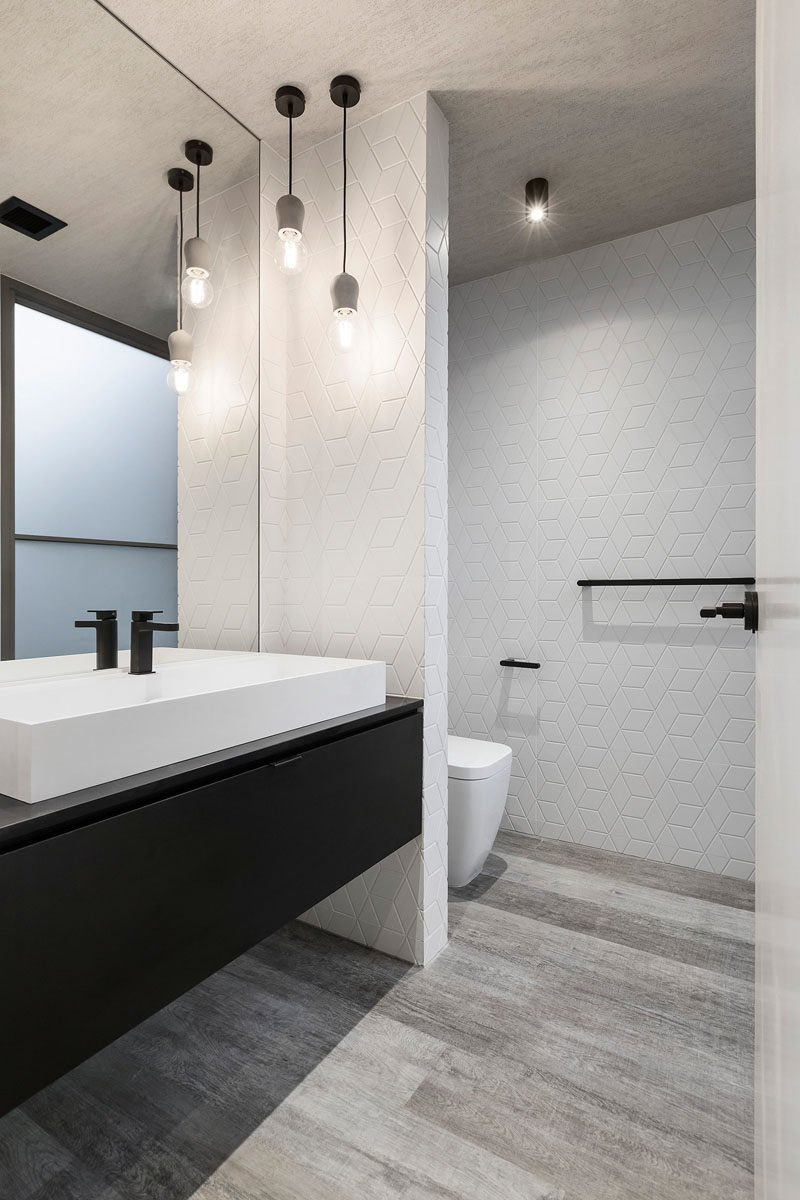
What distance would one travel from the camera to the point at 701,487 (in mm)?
2477

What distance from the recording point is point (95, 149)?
5.14 ft

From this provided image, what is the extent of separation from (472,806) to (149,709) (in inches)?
52.4

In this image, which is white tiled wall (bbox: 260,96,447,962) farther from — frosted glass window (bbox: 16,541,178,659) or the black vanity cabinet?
frosted glass window (bbox: 16,541,178,659)

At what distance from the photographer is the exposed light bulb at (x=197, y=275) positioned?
5.88 feet

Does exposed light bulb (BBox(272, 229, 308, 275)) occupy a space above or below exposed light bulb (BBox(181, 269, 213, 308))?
above

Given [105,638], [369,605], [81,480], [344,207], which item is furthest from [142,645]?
[344,207]

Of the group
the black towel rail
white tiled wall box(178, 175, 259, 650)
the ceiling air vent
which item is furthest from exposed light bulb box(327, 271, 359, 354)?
the black towel rail

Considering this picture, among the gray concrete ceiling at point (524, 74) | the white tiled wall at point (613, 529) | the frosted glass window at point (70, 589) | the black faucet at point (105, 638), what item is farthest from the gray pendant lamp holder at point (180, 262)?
the white tiled wall at point (613, 529)

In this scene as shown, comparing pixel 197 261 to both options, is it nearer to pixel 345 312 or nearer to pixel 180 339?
pixel 180 339

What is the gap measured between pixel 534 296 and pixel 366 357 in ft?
4.05

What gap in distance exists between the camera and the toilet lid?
2.15 meters

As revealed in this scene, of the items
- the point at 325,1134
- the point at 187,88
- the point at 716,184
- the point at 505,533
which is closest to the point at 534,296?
the point at 716,184

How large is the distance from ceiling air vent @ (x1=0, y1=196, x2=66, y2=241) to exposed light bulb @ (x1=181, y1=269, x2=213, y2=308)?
398 millimetres

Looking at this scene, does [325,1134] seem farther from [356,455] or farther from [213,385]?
[213,385]
